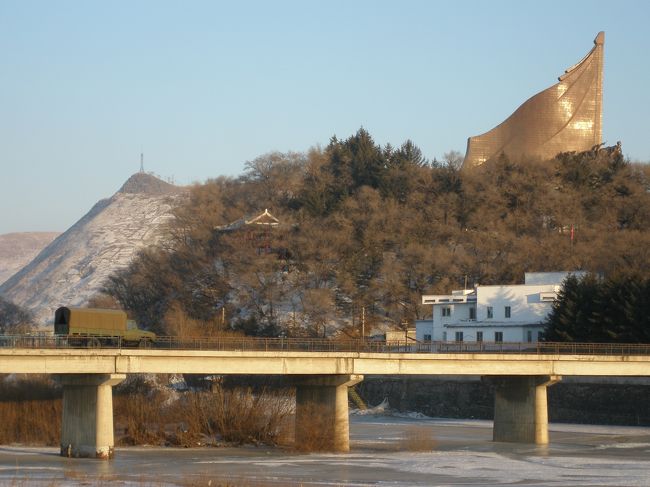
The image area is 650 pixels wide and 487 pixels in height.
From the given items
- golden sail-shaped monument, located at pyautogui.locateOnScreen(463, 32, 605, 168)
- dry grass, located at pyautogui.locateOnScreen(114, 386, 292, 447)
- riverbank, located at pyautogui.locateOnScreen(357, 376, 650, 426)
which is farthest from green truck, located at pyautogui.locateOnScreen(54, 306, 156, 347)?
golden sail-shaped monument, located at pyautogui.locateOnScreen(463, 32, 605, 168)

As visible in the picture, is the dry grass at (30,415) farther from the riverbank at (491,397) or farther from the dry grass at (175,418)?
the riverbank at (491,397)

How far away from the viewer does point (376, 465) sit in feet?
148

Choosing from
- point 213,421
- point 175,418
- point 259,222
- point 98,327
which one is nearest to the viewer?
point 213,421

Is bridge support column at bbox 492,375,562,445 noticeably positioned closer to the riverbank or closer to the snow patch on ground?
the riverbank

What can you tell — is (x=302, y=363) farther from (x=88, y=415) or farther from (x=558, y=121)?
(x=558, y=121)

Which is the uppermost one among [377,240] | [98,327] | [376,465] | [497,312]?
[377,240]

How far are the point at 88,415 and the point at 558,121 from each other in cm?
8260

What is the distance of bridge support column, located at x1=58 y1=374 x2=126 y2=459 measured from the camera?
46438mm

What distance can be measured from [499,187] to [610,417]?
45.4m

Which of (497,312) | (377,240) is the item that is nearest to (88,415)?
(497,312)

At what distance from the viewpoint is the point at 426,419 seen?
236 feet

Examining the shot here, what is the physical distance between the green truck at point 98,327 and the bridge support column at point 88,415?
252 inches

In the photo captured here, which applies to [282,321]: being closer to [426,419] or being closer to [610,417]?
[426,419]

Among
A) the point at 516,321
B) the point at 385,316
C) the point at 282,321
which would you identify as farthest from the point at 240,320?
the point at 516,321
